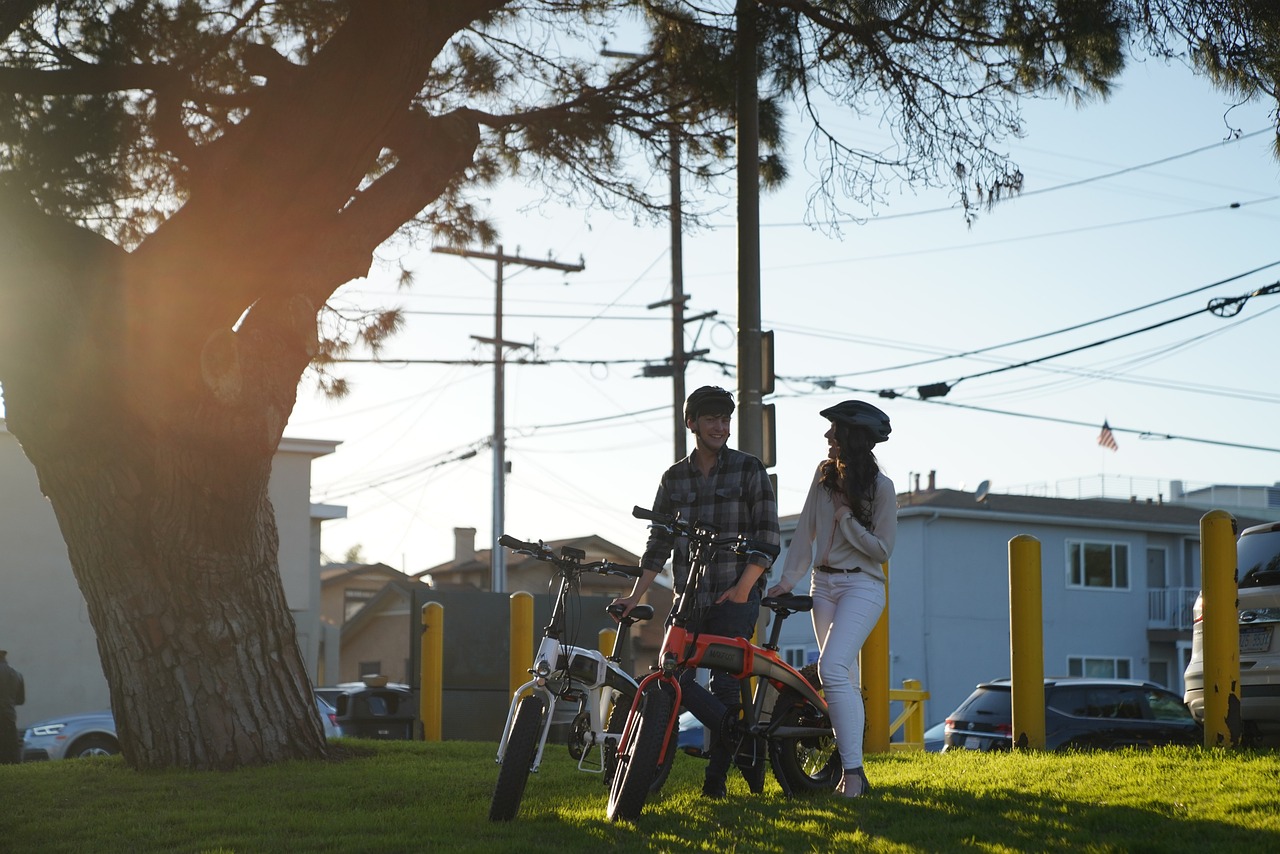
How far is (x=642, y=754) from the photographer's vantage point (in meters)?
5.79

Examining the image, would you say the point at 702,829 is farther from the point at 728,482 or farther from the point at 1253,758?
the point at 1253,758

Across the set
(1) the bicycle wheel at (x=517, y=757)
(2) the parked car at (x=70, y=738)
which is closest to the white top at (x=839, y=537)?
(1) the bicycle wheel at (x=517, y=757)

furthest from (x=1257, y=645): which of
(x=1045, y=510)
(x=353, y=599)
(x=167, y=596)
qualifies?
(x=353, y=599)

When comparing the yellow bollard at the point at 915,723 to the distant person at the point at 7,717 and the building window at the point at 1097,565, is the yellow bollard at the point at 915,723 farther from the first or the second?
the building window at the point at 1097,565

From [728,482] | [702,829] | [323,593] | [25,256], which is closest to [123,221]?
[25,256]

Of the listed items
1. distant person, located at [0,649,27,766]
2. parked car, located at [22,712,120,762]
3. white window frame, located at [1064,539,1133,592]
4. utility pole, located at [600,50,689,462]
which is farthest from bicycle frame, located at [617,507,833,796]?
white window frame, located at [1064,539,1133,592]

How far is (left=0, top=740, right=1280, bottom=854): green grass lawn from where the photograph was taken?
546 cm

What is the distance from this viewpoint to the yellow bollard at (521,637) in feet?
40.7

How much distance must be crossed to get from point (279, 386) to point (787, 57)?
177 inches

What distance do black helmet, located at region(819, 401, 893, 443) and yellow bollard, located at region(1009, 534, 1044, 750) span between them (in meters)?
2.54

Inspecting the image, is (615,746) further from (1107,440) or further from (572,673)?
(1107,440)

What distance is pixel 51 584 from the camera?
92.6ft

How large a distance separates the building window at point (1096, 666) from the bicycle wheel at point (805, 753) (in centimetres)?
3524

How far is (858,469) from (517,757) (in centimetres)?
198
